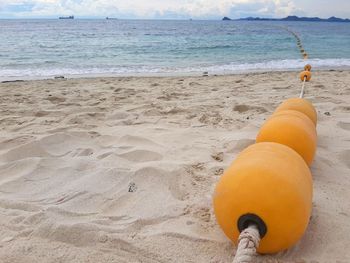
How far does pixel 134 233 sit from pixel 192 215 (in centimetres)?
39

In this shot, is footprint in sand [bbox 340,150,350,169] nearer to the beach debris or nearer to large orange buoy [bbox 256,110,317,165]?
large orange buoy [bbox 256,110,317,165]

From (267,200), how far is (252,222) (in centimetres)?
12

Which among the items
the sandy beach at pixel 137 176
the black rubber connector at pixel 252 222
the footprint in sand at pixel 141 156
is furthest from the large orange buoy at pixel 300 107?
the black rubber connector at pixel 252 222

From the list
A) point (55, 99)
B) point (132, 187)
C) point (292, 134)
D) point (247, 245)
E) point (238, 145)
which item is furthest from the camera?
point (55, 99)

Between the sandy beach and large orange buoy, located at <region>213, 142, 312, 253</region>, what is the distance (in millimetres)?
190

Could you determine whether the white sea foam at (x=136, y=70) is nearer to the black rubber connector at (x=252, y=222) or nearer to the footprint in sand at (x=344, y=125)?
the footprint in sand at (x=344, y=125)

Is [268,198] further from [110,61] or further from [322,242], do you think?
[110,61]

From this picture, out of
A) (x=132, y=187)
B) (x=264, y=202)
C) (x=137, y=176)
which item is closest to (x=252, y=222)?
(x=264, y=202)

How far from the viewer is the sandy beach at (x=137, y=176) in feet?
5.92

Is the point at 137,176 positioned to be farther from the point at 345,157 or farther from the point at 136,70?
the point at 136,70

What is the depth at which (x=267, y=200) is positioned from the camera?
1.51 meters

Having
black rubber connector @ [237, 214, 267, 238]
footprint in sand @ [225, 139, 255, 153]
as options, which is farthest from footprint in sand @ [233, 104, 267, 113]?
black rubber connector @ [237, 214, 267, 238]

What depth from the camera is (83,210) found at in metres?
2.20

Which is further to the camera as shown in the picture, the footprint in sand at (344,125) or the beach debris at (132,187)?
the footprint in sand at (344,125)
